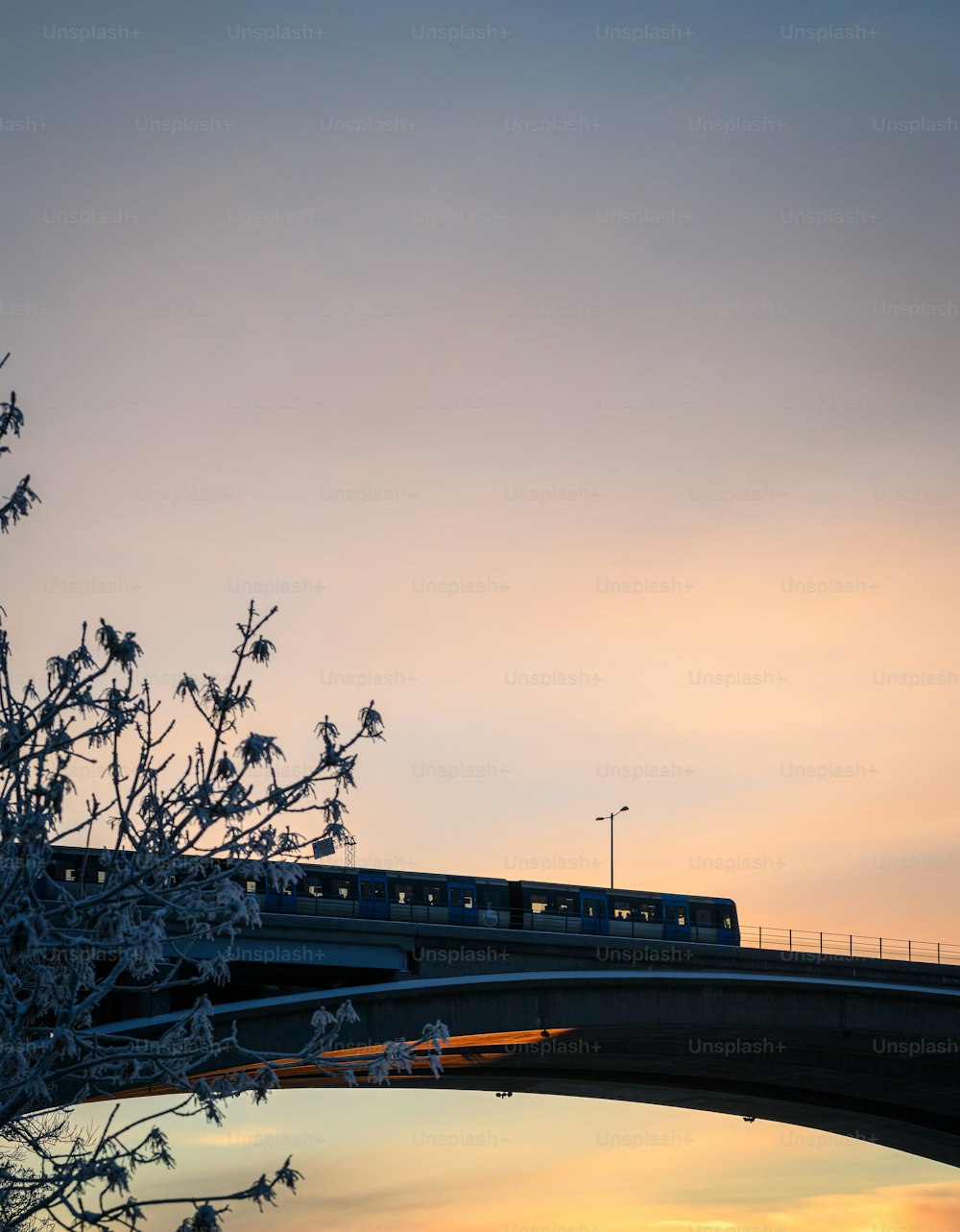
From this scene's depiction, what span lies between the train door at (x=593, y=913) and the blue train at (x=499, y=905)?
0.13 ft

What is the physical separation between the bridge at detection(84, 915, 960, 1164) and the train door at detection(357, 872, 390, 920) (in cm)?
382

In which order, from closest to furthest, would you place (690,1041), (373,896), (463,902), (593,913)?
(373,896)
(463,902)
(593,913)
(690,1041)

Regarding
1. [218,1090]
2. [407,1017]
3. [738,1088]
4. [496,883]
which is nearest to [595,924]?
[496,883]

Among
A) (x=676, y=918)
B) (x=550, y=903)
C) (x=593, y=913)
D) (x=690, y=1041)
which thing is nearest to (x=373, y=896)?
(x=550, y=903)

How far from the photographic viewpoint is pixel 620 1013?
172ft

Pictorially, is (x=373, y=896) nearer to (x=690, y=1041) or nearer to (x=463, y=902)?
(x=463, y=902)

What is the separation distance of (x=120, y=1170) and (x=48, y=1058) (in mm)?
1192

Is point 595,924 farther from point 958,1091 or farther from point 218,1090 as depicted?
point 218,1090

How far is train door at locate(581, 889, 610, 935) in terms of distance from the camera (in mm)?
59938

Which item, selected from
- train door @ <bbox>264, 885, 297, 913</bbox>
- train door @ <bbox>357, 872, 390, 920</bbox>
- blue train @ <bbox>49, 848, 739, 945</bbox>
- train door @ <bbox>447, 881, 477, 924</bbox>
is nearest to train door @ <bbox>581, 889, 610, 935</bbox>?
blue train @ <bbox>49, 848, 739, 945</bbox>

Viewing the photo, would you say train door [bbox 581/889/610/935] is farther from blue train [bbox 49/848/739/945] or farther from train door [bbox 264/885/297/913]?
train door [bbox 264/885/297/913]

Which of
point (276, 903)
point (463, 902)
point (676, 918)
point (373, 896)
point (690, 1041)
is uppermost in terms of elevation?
point (676, 918)

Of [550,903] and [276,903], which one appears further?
[550,903]

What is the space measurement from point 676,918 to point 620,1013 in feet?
38.2
